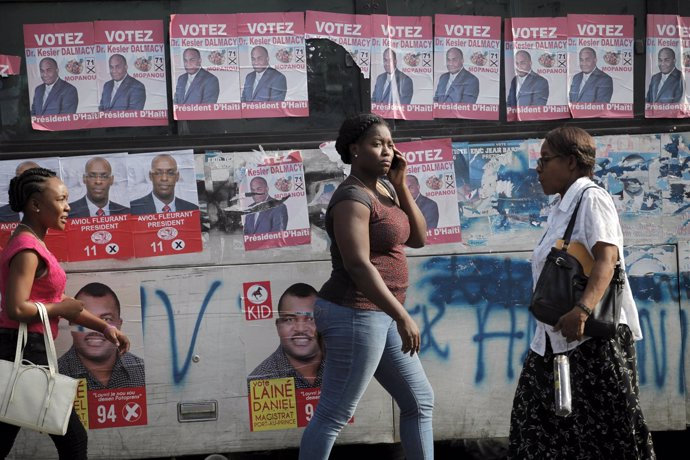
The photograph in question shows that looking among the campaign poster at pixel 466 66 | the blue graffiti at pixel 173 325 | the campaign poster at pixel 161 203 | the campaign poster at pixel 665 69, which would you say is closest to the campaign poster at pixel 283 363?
the blue graffiti at pixel 173 325

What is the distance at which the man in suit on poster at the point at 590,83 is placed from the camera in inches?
207

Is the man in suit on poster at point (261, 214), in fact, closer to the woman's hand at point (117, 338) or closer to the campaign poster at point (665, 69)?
the woman's hand at point (117, 338)

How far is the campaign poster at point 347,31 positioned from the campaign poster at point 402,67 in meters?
0.04

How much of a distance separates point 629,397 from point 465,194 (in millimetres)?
1686

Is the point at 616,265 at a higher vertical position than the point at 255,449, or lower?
higher

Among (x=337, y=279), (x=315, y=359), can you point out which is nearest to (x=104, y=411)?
(x=315, y=359)

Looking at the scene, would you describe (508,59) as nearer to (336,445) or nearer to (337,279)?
(337,279)

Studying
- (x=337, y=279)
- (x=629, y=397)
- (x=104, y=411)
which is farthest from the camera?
(x=104, y=411)

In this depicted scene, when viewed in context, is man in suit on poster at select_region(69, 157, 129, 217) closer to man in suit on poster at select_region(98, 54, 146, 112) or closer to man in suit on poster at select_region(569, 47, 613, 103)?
man in suit on poster at select_region(98, 54, 146, 112)

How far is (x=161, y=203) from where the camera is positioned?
4.99m

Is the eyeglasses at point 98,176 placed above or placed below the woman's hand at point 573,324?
above

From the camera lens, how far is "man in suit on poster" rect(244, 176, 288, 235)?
5.03 meters

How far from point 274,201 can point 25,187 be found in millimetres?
1288

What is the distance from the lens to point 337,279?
414cm
